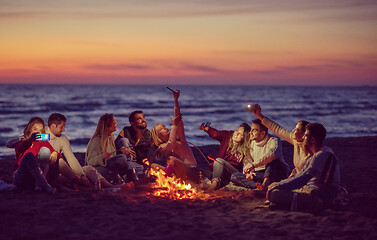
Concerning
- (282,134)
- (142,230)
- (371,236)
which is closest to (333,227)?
(371,236)

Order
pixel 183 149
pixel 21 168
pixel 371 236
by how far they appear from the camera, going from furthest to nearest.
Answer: pixel 183 149 < pixel 21 168 < pixel 371 236

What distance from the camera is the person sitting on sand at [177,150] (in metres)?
8.55

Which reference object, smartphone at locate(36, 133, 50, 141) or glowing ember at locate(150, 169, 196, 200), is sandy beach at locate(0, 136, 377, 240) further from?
smartphone at locate(36, 133, 50, 141)

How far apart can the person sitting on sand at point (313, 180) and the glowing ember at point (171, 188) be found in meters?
1.65

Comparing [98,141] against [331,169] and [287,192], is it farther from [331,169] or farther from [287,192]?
[331,169]

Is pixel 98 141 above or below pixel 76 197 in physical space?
above

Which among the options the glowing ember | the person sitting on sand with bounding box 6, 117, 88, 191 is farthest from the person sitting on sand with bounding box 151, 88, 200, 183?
the person sitting on sand with bounding box 6, 117, 88, 191

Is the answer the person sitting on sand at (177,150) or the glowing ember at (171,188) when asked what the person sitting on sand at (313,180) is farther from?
the person sitting on sand at (177,150)

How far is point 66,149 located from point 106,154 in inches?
31.7

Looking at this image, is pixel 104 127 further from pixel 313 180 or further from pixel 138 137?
pixel 313 180

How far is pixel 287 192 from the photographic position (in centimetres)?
672

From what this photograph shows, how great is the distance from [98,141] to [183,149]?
1622 mm

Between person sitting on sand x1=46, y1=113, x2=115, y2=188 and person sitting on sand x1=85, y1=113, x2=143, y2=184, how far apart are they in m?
0.29

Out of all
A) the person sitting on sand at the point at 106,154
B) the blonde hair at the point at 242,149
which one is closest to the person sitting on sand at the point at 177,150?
the person sitting on sand at the point at 106,154
